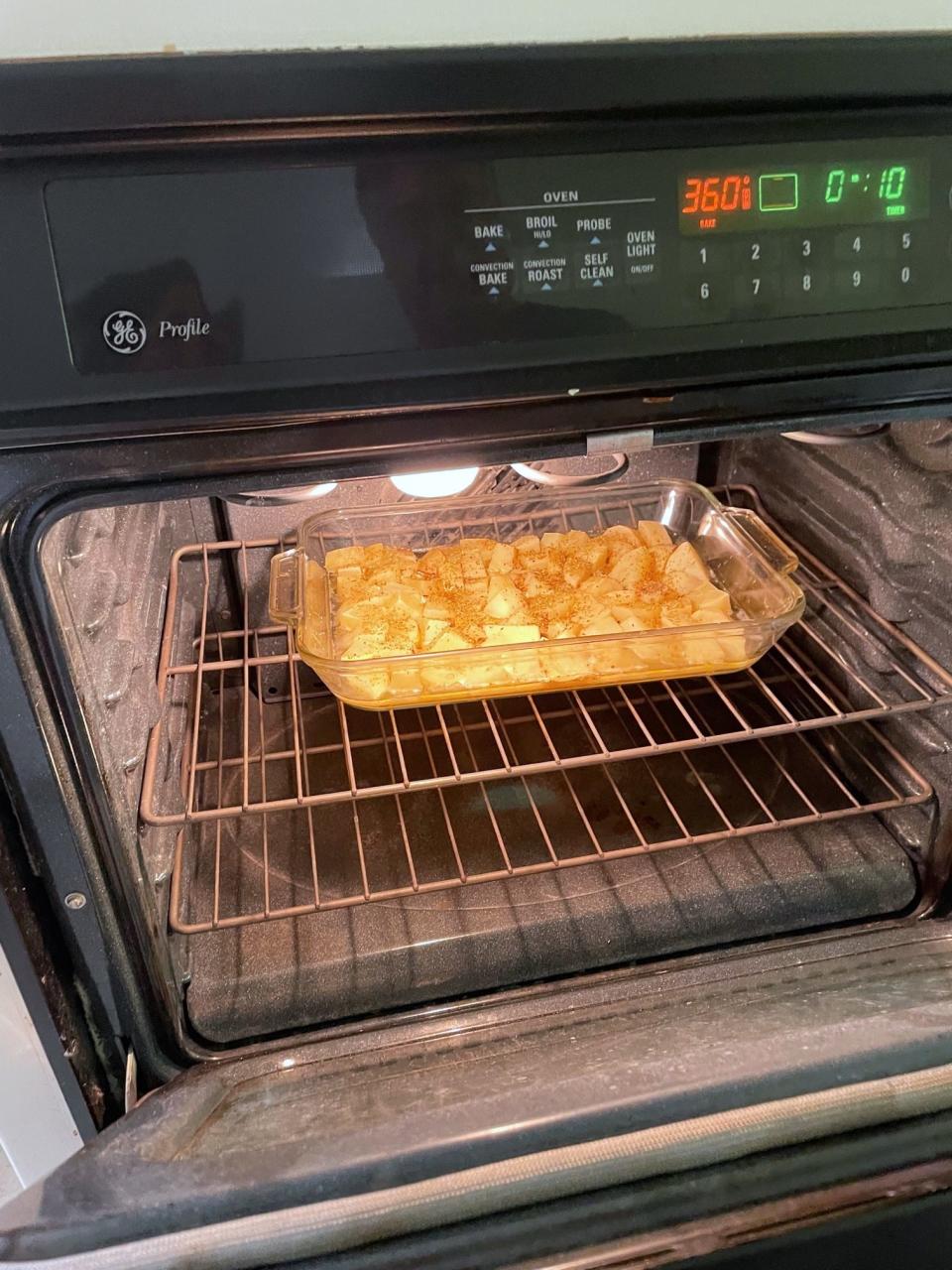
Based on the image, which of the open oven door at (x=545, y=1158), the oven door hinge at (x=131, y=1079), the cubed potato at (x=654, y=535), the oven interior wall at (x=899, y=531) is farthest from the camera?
the cubed potato at (x=654, y=535)

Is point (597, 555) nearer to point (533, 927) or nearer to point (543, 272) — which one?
point (533, 927)

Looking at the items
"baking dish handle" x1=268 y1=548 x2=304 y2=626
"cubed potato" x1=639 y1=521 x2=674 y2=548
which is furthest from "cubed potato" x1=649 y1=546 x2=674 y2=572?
"baking dish handle" x1=268 y1=548 x2=304 y2=626

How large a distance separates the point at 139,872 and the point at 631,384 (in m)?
0.55

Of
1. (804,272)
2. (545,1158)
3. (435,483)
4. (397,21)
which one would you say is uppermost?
(397,21)

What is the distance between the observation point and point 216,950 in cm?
88

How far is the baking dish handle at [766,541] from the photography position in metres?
1.01

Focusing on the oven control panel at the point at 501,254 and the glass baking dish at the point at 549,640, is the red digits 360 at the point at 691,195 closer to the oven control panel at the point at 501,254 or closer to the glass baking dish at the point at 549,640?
the oven control panel at the point at 501,254

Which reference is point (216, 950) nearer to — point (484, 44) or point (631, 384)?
point (631, 384)

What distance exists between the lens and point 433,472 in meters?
0.68

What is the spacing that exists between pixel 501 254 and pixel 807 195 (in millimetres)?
196

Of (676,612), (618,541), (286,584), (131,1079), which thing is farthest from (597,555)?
(131,1079)

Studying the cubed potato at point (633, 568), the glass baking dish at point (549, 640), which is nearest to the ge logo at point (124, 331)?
the glass baking dish at point (549, 640)

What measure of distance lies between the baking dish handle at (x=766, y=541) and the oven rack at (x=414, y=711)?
0.08 m

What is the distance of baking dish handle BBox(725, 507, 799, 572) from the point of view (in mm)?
1011
